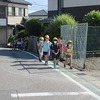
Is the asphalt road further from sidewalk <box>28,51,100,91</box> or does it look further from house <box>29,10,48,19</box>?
house <box>29,10,48,19</box>

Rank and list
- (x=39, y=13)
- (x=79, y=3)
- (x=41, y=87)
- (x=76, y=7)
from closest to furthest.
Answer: (x=41, y=87)
(x=79, y=3)
(x=76, y=7)
(x=39, y=13)

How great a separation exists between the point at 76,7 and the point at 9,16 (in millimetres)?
28337

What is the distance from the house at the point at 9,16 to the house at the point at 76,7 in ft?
68.5

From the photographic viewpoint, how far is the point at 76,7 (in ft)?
118

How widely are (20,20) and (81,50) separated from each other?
46.4m

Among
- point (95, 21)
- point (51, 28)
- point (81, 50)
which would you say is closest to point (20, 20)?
point (51, 28)

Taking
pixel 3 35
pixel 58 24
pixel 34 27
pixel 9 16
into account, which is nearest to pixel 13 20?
pixel 9 16

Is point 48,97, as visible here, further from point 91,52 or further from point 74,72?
point 91,52

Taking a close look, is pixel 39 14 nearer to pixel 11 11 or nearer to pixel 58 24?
pixel 11 11

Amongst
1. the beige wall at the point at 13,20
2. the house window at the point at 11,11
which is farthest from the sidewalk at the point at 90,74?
the house window at the point at 11,11

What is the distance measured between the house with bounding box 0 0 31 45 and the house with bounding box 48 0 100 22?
20.9 m

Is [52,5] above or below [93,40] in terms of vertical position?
above

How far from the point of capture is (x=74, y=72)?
17.2 metres

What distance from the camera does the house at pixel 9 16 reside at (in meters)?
61.3
